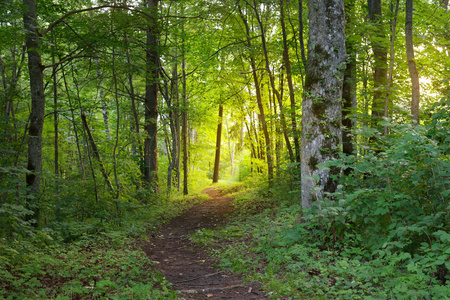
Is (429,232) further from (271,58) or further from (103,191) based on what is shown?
(271,58)

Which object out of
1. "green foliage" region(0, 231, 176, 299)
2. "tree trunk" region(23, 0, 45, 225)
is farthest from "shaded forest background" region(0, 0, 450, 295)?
"green foliage" region(0, 231, 176, 299)

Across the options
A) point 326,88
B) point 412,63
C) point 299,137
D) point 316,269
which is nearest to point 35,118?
point 326,88

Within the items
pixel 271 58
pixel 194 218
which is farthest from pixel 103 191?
pixel 271 58

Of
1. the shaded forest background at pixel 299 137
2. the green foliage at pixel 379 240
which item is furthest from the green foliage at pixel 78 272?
the green foliage at pixel 379 240

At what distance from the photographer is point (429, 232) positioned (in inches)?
127

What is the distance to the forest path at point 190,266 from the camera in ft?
12.5

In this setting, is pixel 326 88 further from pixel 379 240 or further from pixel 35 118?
pixel 35 118

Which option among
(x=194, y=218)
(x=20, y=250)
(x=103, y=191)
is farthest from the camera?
(x=194, y=218)

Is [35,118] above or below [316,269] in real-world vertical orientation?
above

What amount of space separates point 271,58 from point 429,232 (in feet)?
35.2

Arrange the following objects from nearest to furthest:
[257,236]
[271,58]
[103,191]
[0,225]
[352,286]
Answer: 1. [352,286]
2. [0,225]
3. [257,236]
4. [103,191]
5. [271,58]

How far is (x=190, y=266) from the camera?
205 inches

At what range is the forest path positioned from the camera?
150 inches

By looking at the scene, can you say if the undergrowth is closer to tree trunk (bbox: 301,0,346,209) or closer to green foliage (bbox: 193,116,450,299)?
green foliage (bbox: 193,116,450,299)
